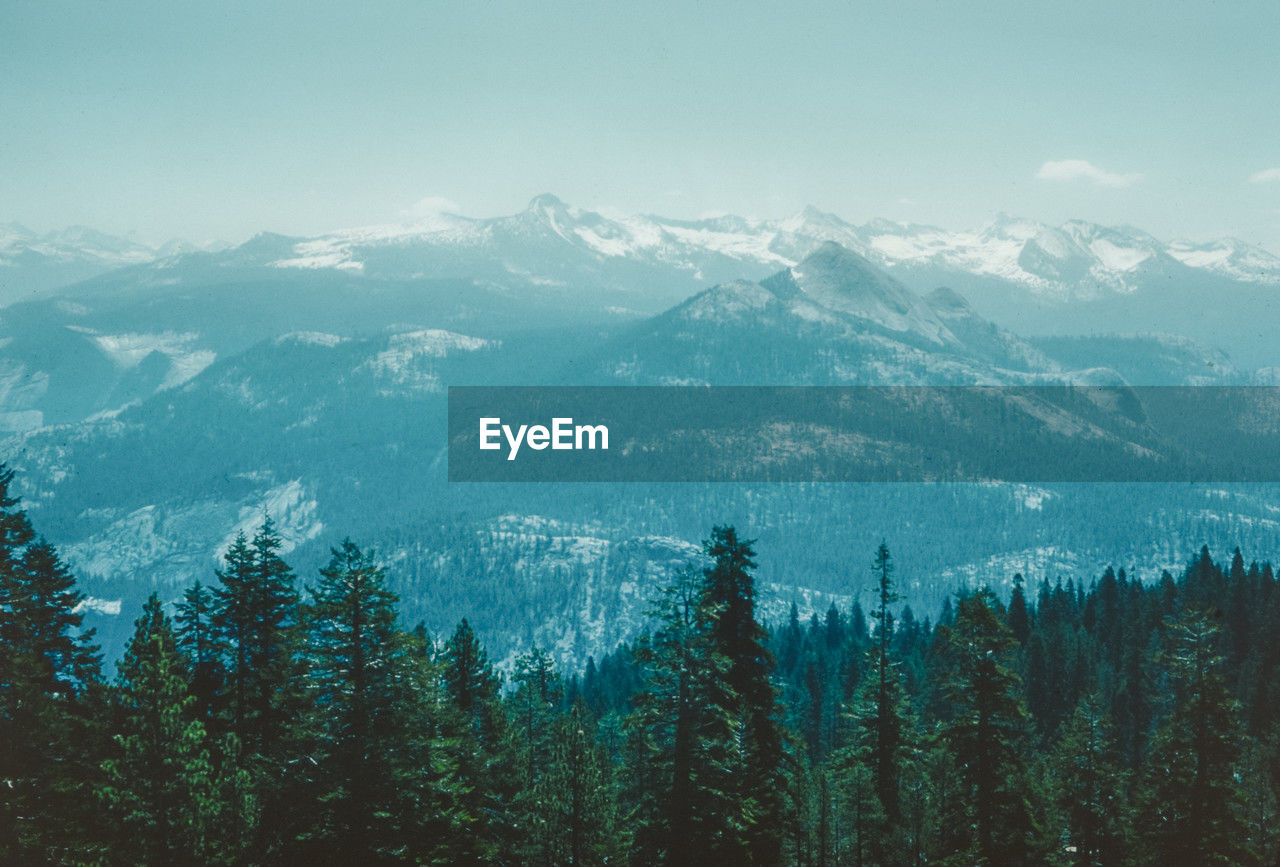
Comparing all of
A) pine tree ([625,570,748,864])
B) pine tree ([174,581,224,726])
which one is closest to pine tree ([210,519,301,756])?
pine tree ([174,581,224,726])

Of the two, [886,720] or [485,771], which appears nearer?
[485,771]

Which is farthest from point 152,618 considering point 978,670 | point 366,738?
point 978,670

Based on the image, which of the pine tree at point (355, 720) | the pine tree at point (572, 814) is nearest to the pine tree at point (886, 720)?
the pine tree at point (572, 814)

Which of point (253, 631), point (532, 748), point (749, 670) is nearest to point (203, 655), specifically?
point (253, 631)

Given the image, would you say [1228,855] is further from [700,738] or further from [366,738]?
[366,738]

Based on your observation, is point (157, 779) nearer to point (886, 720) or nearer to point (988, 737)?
point (988, 737)

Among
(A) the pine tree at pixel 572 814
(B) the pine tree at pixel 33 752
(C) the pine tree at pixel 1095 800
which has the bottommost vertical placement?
(C) the pine tree at pixel 1095 800

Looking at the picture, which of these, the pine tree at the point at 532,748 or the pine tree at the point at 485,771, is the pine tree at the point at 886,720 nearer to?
the pine tree at the point at 532,748
